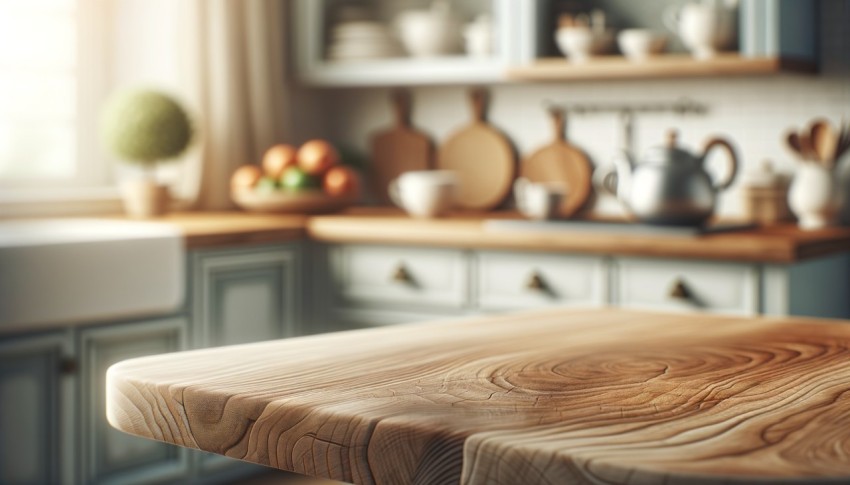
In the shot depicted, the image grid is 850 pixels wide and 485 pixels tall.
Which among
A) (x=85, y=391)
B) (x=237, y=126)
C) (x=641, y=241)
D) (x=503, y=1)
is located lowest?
(x=85, y=391)

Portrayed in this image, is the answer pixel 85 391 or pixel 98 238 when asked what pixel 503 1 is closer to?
pixel 98 238

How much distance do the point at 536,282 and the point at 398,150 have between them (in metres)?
1.26

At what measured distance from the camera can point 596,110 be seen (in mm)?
3828

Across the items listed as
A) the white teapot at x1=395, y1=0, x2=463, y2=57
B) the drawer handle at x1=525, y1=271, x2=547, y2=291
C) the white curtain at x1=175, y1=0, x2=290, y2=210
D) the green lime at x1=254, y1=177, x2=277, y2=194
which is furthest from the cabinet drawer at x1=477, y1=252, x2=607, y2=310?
the white curtain at x1=175, y1=0, x2=290, y2=210

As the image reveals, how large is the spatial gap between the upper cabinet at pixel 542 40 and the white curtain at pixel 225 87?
0.14m

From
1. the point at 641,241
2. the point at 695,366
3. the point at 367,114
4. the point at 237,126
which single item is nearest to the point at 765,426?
the point at 695,366

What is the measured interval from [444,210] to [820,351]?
2568 mm

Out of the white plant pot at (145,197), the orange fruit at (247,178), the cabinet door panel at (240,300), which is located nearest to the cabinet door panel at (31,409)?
the cabinet door panel at (240,300)

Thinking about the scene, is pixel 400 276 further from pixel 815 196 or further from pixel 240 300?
pixel 815 196

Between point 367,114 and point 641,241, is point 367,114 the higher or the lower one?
the higher one

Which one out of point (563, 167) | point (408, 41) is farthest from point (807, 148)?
point (408, 41)

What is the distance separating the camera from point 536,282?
3.16 meters

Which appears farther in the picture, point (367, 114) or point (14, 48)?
point (367, 114)

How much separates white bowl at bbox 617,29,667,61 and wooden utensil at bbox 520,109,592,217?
492mm
